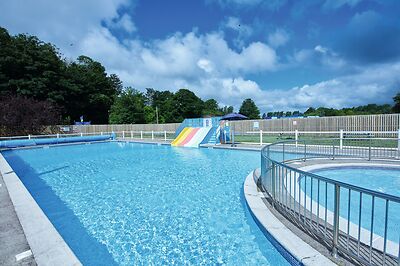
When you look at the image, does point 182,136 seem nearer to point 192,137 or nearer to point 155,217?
point 192,137

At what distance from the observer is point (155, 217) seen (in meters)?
4.86

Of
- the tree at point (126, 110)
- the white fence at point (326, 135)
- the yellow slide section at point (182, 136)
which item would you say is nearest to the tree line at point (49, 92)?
the tree at point (126, 110)

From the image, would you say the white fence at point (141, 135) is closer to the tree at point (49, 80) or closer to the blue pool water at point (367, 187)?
the tree at point (49, 80)

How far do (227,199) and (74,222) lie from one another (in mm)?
3457

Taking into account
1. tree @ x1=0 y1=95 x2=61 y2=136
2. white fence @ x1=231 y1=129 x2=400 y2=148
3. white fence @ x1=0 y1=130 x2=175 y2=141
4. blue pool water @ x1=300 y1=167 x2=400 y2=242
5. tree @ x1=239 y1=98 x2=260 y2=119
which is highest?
tree @ x1=239 y1=98 x2=260 y2=119

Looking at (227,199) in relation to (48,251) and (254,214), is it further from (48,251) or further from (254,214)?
(48,251)

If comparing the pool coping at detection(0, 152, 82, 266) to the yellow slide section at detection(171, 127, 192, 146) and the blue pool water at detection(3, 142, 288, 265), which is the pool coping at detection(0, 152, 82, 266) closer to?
the blue pool water at detection(3, 142, 288, 265)

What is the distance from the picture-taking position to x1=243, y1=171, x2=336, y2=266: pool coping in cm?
271

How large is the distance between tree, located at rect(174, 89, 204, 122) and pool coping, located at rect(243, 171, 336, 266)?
58.0 m

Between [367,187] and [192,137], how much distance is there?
42.6 feet

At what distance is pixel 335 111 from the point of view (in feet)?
226

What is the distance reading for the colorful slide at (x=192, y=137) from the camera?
17406 millimetres

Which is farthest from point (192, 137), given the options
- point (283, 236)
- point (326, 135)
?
point (283, 236)

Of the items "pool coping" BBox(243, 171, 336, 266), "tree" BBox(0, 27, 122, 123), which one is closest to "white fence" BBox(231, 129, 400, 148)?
"pool coping" BBox(243, 171, 336, 266)
